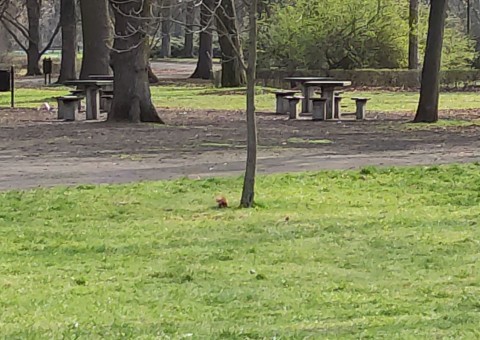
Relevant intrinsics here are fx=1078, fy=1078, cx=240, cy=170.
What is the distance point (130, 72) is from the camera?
21953mm

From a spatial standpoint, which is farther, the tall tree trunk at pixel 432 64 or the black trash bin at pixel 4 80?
the black trash bin at pixel 4 80

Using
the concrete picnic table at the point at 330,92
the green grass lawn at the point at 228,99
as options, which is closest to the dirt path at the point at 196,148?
the concrete picnic table at the point at 330,92

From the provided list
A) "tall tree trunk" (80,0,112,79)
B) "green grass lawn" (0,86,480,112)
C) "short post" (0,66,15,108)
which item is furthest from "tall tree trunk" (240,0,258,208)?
"tall tree trunk" (80,0,112,79)

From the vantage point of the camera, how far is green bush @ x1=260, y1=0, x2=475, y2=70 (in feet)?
149

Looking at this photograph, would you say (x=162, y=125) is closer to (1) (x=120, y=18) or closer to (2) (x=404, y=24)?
(1) (x=120, y=18)

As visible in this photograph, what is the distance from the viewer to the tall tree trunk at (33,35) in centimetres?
5828

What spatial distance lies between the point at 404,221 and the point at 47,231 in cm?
333

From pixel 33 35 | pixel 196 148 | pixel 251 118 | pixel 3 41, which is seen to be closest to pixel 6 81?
pixel 196 148

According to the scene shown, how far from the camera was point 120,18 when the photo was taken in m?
22.6

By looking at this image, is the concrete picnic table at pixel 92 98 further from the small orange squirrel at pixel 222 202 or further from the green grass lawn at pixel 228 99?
the small orange squirrel at pixel 222 202

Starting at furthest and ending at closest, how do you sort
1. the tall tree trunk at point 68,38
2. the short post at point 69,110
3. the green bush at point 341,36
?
1. the green bush at point 341,36
2. the tall tree trunk at point 68,38
3. the short post at point 69,110

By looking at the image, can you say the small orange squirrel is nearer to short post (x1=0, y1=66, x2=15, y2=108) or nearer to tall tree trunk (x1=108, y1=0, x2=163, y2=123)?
tall tree trunk (x1=108, y1=0, x2=163, y2=123)

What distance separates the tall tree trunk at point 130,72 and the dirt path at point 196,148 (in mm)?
652

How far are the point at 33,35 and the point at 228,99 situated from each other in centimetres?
2732
